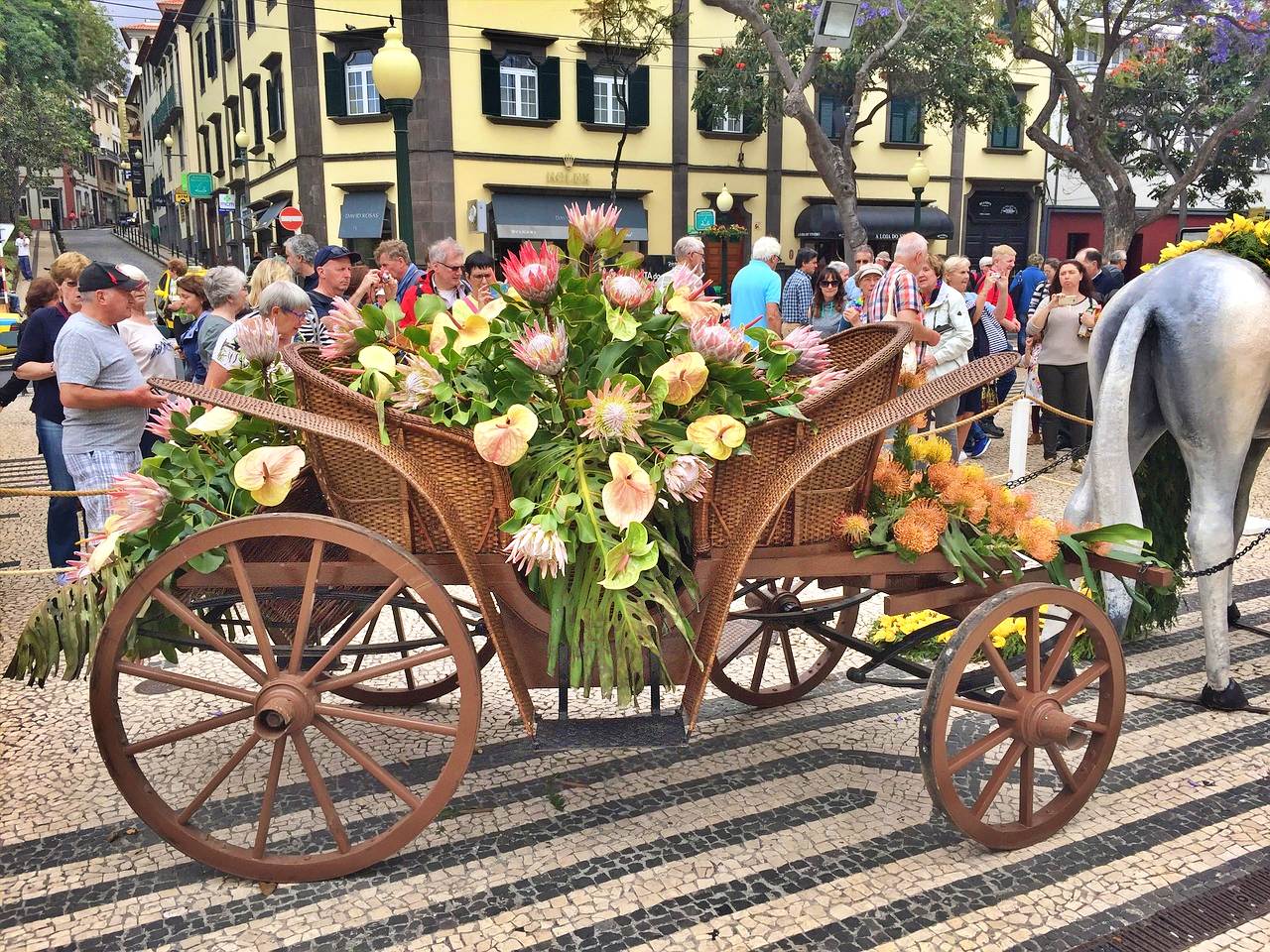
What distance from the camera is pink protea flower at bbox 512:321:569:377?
8.62 feet

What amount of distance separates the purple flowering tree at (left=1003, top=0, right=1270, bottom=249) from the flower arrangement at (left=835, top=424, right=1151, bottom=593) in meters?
16.2

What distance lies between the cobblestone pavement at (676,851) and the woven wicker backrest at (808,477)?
979mm

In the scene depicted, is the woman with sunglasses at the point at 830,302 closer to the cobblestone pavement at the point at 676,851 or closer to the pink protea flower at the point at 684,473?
the cobblestone pavement at the point at 676,851

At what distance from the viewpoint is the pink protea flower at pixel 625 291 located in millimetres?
2785

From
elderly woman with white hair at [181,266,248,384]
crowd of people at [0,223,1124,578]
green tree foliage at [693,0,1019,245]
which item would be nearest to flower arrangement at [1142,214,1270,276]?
crowd of people at [0,223,1124,578]

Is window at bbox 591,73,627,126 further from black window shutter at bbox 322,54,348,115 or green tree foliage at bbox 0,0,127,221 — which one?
green tree foliage at bbox 0,0,127,221

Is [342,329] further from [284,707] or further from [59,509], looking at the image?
[59,509]

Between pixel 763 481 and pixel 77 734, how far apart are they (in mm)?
2843

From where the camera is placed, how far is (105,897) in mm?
2826

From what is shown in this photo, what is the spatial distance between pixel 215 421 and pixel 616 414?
4.01 feet

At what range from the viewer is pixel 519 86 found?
2298 cm

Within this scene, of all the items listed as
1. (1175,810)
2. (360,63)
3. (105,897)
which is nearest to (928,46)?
(360,63)

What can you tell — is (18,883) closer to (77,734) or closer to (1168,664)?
(77,734)

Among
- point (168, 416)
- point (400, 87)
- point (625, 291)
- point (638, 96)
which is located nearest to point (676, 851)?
point (625, 291)
